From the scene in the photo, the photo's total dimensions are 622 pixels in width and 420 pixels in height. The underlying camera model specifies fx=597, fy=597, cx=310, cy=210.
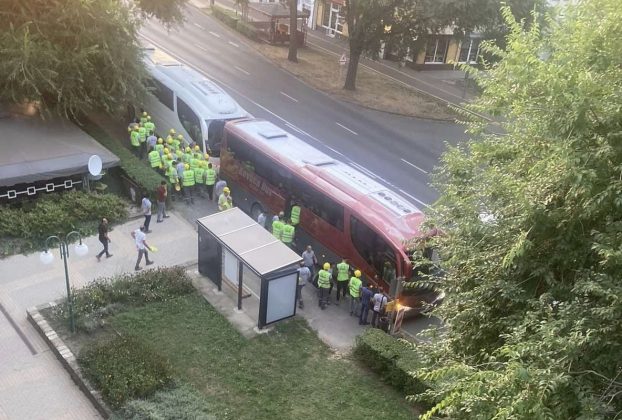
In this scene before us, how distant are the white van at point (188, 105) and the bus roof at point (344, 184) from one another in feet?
6.01

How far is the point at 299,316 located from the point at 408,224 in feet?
12.1

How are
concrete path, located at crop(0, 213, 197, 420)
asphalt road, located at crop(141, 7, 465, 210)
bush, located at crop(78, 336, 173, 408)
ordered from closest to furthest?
bush, located at crop(78, 336, 173, 408) → concrete path, located at crop(0, 213, 197, 420) → asphalt road, located at crop(141, 7, 465, 210)

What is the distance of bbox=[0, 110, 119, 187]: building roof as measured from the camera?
18.2 m

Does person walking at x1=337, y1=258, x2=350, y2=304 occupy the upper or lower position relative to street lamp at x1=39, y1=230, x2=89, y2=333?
lower

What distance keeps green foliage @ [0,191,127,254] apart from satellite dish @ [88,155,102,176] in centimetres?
118

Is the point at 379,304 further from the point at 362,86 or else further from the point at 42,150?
the point at 362,86

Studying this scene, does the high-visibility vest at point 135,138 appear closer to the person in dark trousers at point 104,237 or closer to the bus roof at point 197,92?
the bus roof at point 197,92

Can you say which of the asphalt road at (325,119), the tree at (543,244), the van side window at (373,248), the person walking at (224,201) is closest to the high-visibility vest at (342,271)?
the van side window at (373,248)

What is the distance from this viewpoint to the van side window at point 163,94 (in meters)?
23.7

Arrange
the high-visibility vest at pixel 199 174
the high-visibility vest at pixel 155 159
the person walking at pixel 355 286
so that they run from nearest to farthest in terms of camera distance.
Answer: the person walking at pixel 355 286 < the high-visibility vest at pixel 199 174 < the high-visibility vest at pixel 155 159

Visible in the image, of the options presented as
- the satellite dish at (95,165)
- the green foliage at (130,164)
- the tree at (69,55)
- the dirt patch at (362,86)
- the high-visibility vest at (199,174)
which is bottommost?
the dirt patch at (362,86)

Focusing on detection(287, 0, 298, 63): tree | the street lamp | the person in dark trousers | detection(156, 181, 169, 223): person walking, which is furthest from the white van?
detection(287, 0, 298, 63): tree

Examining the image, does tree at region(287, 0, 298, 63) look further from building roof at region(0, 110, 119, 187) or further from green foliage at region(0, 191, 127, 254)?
green foliage at region(0, 191, 127, 254)

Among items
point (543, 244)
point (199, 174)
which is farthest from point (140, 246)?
point (543, 244)
